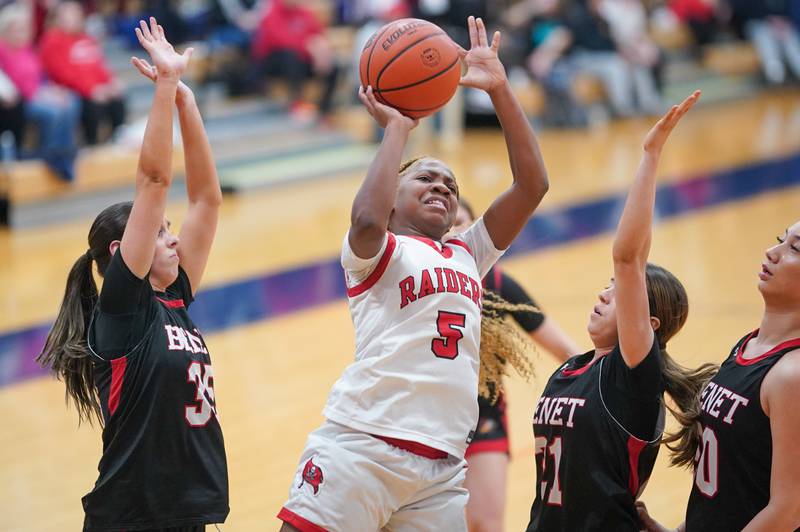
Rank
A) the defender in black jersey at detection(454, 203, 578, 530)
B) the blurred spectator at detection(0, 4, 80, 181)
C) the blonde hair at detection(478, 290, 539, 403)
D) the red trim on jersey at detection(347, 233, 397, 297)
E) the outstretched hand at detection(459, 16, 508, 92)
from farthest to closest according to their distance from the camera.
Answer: the blurred spectator at detection(0, 4, 80, 181)
the defender in black jersey at detection(454, 203, 578, 530)
the blonde hair at detection(478, 290, 539, 403)
the outstretched hand at detection(459, 16, 508, 92)
the red trim on jersey at detection(347, 233, 397, 297)

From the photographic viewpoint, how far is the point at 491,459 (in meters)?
4.84

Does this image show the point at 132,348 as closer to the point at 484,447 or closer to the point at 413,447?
the point at 413,447

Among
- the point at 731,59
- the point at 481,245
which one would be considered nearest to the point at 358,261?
the point at 481,245

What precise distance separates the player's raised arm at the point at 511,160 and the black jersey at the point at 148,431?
1142 millimetres

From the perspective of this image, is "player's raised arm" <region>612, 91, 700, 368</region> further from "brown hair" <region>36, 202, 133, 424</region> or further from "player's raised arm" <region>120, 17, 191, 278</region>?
"brown hair" <region>36, 202, 133, 424</region>

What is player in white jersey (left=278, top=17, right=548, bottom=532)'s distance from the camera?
3559mm

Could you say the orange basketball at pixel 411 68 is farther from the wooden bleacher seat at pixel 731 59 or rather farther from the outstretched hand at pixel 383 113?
the wooden bleacher seat at pixel 731 59

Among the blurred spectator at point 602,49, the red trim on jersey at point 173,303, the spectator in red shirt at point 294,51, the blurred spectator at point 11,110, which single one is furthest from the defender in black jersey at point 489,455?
the blurred spectator at point 602,49

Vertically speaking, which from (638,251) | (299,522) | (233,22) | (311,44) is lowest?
(299,522)

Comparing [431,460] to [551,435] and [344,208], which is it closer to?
[551,435]

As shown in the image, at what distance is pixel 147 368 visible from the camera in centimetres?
373

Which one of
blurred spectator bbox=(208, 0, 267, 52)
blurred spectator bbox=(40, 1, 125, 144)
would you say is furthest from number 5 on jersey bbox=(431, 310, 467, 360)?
blurred spectator bbox=(208, 0, 267, 52)

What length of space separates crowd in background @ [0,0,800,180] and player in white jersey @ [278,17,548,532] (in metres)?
9.07

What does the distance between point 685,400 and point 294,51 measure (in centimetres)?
1198
